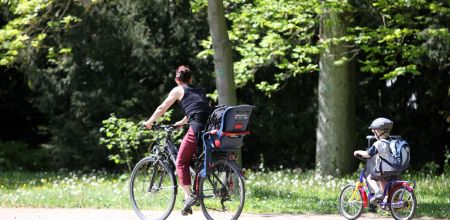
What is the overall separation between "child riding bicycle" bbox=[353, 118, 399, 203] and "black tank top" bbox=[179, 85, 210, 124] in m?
1.83

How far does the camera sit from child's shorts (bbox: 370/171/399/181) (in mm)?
9155

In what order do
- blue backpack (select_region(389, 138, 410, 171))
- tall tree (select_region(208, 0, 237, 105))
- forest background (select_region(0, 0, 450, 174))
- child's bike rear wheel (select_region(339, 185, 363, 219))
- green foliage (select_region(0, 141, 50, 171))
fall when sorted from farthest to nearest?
green foliage (select_region(0, 141, 50, 171)) → forest background (select_region(0, 0, 450, 174)) → tall tree (select_region(208, 0, 237, 105)) → child's bike rear wheel (select_region(339, 185, 363, 219)) → blue backpack (select_region(389, 138, 410, 171))

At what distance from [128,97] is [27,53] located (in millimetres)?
3227

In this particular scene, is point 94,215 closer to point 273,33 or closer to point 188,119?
point 188,119

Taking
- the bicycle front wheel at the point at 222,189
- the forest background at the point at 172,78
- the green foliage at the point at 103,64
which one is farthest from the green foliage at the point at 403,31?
the bicycle front wheel at the point at 222,189

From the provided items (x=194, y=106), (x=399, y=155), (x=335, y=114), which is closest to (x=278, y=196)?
(x=399, y=155)

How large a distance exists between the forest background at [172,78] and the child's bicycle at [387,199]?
6.25 metres

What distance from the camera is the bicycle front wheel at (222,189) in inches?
346

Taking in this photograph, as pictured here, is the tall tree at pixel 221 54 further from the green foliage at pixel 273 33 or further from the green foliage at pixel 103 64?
the green foliage at pixel 103 64

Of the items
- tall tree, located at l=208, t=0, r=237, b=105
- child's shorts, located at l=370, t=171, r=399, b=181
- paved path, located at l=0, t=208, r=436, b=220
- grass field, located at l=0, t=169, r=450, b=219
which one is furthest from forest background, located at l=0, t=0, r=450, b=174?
child's shorts, located at l=370, t=171, r=399, b=181

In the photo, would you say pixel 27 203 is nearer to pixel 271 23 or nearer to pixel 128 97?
pixel 271 23

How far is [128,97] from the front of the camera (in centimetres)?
2041

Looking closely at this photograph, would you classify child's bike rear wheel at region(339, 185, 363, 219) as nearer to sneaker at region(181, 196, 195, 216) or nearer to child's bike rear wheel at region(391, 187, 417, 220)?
child's bike rear wheel at region(391, 187, 417, 220)

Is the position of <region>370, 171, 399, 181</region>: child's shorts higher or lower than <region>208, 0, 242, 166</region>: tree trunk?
lower
